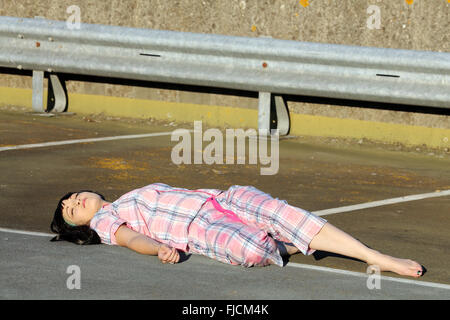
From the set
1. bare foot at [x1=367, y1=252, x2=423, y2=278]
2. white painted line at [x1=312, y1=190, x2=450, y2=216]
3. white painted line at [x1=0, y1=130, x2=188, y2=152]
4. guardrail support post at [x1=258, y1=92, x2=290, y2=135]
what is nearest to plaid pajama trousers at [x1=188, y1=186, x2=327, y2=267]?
bare foot at [x1=367, y1=252, x2=423, y2=278]

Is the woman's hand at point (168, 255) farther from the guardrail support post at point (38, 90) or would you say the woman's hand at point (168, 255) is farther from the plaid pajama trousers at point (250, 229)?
the guardrail support post at point (38, 90)

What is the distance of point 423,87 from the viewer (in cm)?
899

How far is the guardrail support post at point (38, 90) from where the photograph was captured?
436 inches

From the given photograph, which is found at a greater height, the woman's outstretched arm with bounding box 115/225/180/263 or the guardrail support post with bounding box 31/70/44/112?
the guardrail support post with bounding box 31/70/44/112

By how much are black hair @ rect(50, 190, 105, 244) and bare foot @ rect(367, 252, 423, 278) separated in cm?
159

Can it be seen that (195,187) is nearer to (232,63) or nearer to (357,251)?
(357,251)

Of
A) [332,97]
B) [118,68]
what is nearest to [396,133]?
[332,97]

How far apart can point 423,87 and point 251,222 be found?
4.17 m

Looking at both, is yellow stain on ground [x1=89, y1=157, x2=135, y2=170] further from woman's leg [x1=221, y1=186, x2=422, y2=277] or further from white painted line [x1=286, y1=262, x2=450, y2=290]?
white painted line [x1=286, y1=262, x2=450, y2=290]

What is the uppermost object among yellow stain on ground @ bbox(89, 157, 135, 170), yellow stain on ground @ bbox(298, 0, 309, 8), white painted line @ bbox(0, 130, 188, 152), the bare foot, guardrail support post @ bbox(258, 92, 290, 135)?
yellow stain on ground @ bbox(298, 0, 309, 8)

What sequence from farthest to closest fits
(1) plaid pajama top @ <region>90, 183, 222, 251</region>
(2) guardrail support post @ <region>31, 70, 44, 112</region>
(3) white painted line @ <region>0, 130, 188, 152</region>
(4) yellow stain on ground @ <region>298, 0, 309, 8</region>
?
(2) guardrail support post @ <region>31, 70, 44, 112</region>
(4) yellow stain on ground @ <region>298, 0, 309, 8</region>
(3) white painted line @ <region>0, 130, 188, 152</region>
(1) plaid pajama top @ <region>90, 183, 222, 251</region>

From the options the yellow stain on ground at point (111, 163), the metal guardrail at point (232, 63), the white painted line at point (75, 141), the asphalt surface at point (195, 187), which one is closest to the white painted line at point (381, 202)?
the asphalt surface at point (195, 187)

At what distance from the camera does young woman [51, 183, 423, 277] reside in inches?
199

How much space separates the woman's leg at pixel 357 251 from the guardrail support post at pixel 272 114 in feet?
15.7
